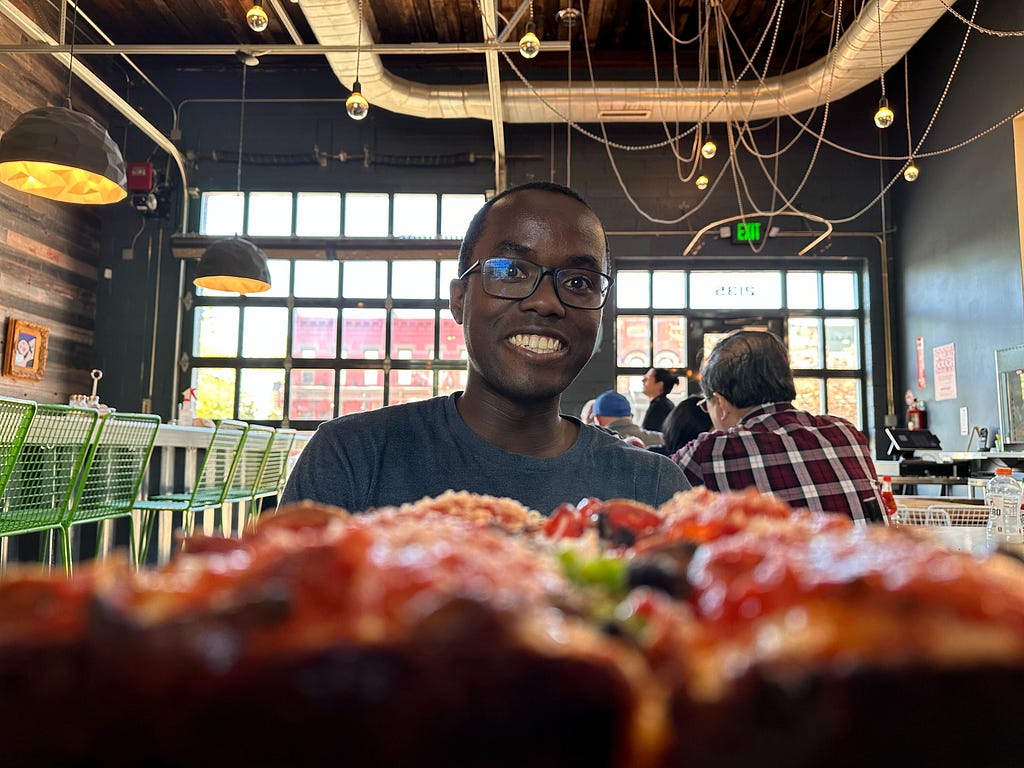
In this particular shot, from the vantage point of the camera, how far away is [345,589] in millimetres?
231

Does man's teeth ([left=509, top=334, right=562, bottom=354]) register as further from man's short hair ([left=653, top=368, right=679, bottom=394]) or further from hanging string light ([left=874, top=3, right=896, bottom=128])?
man's short hair ([left=653, top=368, right=679, bottom=394])

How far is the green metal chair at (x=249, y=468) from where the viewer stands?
5316mm

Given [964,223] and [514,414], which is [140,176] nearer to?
[964,223]

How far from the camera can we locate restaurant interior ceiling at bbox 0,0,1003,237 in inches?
282

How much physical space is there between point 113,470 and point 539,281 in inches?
141

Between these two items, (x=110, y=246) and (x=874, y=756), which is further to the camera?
(x=110, y=246)

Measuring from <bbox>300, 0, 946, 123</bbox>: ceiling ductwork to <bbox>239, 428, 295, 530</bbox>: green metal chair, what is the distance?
3.30 m

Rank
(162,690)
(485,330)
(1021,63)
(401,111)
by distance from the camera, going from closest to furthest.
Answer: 1. (162,690)
2. (485,330)
3. (1021,63)
4. (401,111)

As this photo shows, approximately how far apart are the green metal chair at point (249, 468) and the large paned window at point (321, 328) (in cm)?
298

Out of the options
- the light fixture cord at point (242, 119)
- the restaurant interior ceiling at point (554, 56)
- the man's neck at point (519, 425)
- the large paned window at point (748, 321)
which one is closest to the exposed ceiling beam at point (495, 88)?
the restaurant interior ceiling at point (554, 56)

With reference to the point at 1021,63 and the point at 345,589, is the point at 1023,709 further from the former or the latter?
the point at 1021,63

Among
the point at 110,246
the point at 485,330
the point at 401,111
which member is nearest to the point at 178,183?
the point at 110,246

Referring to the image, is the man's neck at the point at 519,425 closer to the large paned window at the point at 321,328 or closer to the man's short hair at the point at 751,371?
the man's short hair at the point at 751,371

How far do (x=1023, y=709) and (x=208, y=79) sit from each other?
10.3 metres
